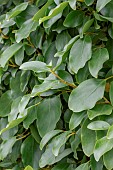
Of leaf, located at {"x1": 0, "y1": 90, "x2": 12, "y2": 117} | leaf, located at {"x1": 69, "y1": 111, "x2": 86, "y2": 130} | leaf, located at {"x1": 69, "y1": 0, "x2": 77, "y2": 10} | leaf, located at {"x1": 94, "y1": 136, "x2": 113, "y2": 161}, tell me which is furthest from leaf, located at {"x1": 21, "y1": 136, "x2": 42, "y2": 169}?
leaf, located at {"x1": 69, "y1": 0, "x2": 77, "y2": 10}

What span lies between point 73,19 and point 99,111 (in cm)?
30

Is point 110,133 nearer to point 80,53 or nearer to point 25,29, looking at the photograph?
point 80,53

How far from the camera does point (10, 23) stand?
1157 millimetres

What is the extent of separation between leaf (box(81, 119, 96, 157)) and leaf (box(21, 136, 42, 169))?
28 cm

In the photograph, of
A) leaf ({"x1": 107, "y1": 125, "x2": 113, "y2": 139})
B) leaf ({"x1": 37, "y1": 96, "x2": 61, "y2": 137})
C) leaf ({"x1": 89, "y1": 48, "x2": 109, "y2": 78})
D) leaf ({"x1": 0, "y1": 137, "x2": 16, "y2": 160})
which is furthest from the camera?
leaf ({"x1": 0, "y1": 137, "x2": 16, "y2": 160})

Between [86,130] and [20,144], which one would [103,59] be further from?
[20,144]

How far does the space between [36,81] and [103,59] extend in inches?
12.7

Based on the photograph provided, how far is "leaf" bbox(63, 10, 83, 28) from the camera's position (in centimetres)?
96

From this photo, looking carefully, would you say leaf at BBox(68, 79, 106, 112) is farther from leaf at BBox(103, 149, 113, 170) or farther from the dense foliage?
leaf at BBox(103, 149, 113, 170)

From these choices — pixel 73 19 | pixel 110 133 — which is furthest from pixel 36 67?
pixel 110 133

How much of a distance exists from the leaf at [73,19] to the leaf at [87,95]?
0.20 metres

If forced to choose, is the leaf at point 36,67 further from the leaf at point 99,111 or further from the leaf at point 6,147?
the leaf at point 6,147

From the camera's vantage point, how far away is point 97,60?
2.84 ft

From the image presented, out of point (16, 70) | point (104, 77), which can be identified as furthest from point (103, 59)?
point (16, 70)
